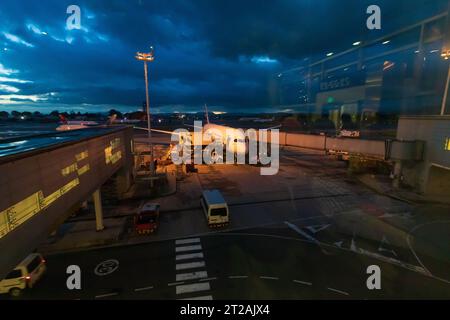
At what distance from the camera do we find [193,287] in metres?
15.6

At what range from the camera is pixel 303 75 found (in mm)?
48781

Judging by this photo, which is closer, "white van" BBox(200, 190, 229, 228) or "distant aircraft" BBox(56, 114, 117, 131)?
"white van" BBox(200, 190, 229, 228)

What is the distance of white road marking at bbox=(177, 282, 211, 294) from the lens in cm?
1530

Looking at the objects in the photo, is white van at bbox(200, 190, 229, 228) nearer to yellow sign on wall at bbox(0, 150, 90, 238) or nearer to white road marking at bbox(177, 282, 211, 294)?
white road marking at bbox(177, 282, 211, 294)

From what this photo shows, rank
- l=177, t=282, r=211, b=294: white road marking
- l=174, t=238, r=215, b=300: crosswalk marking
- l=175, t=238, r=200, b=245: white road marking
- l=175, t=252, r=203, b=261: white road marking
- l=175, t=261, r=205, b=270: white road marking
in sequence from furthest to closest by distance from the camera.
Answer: l=175, t=238, r=200, b=245: white road marking < l=175, t=252, r=203, b=261: white road marking < l=175, t=261, r=205, b=270: white road marking < l=174, t=238, r=215, b=300: crosswalk marking < l=177, t=282, r=211, b=294: white road marking

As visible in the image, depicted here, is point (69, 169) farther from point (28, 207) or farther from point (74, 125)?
point (74, 125)

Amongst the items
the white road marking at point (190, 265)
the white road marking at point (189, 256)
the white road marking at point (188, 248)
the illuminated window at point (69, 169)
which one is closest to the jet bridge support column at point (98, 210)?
the illuminated window at point (69, 169)

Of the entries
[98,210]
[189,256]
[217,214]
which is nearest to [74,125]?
[98,210]

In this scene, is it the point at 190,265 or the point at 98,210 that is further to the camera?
the point at 98,210

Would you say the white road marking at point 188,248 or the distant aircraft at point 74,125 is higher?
the distant aircraft at point 74,125

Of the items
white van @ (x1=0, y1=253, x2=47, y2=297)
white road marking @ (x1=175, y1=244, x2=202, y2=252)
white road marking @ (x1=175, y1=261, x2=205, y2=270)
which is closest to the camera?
white van @ (x1=0, y1=253, x2=47, y2=297)

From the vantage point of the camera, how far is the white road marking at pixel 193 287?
603 inches

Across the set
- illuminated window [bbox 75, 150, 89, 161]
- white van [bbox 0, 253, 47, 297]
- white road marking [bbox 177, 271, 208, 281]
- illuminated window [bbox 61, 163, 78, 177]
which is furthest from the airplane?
white van [bbox 0, 253, 47, 297]

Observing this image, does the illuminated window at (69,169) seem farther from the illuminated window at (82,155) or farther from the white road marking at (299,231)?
the white road marking at (299,231)
